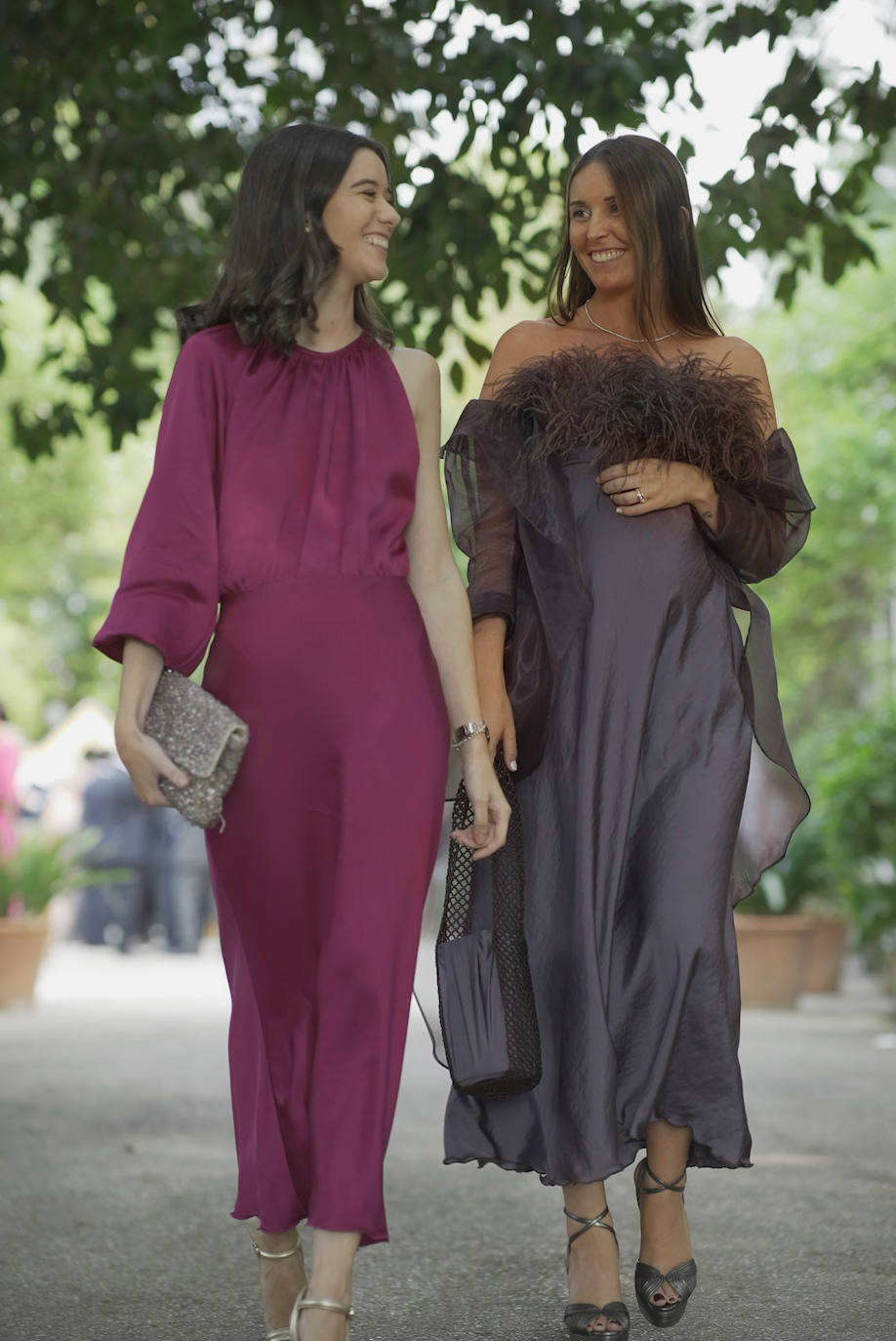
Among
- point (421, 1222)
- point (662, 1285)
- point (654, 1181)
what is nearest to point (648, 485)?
point (654, 1181)

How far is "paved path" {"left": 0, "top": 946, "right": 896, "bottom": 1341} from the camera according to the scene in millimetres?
4008

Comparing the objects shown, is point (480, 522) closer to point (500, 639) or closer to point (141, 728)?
point (500, 639)

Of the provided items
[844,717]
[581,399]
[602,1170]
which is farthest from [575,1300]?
[844,717]

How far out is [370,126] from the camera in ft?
23.7

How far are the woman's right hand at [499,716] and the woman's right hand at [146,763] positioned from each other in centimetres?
90

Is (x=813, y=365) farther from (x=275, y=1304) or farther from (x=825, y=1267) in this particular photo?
(x=275, y=1304)

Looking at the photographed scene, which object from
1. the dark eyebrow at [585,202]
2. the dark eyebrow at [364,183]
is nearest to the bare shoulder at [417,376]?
the dark eyebrow at [364,183]

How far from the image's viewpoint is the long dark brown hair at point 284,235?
11.1 ft

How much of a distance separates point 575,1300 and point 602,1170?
0.83ft

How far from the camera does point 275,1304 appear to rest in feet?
11.1

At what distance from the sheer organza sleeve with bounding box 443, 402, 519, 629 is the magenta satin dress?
1.97 ft

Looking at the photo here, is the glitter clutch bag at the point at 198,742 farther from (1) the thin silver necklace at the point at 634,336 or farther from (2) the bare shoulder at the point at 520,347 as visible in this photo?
(1) the thin silver necklace at the point at 634,336

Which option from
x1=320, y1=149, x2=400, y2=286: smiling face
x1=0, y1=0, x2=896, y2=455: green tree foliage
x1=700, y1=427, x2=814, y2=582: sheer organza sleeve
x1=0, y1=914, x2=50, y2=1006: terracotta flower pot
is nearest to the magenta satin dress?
x1=320, y1=149, x2=400, y2=286: smiling face

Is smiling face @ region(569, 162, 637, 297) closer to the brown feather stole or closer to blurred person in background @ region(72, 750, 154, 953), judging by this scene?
the brown feather stole
